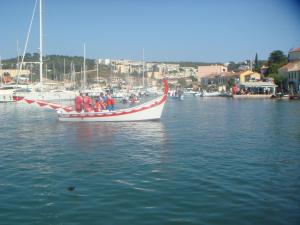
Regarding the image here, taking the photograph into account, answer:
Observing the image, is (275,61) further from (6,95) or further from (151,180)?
(151,180)

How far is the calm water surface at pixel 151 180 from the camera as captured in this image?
948cm

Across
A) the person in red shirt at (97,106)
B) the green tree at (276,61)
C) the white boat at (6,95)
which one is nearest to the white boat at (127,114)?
the person in red shirt at (97,106)

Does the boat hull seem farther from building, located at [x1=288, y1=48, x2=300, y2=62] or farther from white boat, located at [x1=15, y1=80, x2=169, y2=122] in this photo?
building, located at [x1=288, y1=48, x2=300, y2=62]

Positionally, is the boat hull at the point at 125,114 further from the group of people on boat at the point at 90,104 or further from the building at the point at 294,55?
the building at the point at 294,55

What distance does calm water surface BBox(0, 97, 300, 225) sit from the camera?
9.48m

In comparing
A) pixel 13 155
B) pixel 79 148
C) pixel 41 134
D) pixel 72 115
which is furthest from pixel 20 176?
pixel 72 115

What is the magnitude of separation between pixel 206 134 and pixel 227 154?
7.20m

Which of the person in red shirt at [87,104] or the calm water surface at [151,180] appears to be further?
the person in red shirt at [87,104]

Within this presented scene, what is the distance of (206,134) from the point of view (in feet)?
79.2

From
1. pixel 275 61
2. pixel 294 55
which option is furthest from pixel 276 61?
pixel 294 55

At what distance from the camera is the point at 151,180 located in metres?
12.5

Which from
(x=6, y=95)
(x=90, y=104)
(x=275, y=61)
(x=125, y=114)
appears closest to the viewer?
(x=125, y=114)

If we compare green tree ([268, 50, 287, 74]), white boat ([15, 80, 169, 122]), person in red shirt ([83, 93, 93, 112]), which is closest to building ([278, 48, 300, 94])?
green tree ([268, 50, 287, 74])

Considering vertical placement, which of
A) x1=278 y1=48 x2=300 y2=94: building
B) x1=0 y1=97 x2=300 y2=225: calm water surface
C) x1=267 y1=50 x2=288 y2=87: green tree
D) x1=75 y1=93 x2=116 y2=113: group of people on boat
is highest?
x1=267 y1=50 x2=288 y2=87: green tree
